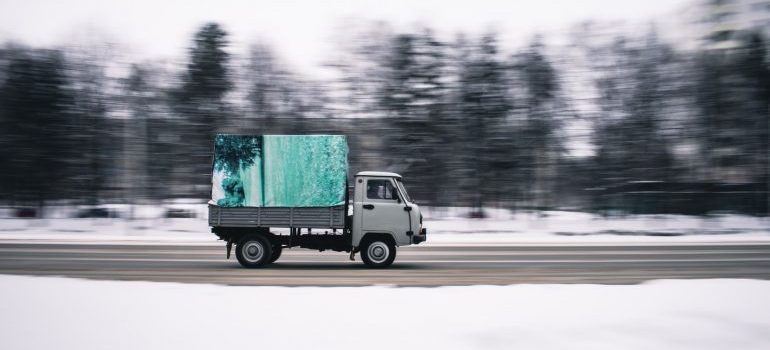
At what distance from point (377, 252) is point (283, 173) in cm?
296

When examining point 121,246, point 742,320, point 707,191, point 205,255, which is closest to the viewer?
point 742,320

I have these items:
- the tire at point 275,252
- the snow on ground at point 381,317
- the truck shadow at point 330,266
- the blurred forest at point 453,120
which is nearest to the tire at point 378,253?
the truck shadow at point 330,266

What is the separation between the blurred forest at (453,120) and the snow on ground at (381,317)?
23684 mm

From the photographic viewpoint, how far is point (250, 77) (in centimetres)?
3781

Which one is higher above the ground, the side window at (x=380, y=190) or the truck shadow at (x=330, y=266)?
the side window at (x=380, y=190)

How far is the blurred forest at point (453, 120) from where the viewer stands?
111 ft

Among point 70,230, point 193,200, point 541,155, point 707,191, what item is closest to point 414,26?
point 541,155

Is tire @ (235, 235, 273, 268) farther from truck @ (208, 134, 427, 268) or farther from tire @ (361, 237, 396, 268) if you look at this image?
tire @ (361, 237, 396, 268)

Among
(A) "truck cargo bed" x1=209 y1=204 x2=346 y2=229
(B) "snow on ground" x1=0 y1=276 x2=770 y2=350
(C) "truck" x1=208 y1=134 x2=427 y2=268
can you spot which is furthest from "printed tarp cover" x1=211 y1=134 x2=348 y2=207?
(B) "snow on ground" x1=0 y1=276 x2=770 y2=350

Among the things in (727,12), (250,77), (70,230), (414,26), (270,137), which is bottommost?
(70,230)

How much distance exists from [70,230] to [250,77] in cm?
1424

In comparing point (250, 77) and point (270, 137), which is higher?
point (250, 77)

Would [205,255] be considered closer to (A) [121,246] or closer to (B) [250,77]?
(A) [121,246]

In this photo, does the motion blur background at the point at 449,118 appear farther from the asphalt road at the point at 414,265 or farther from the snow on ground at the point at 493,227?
the asphalt road at the point at 414,265
